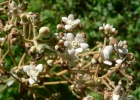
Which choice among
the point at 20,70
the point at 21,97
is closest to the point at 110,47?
the point at 20,70

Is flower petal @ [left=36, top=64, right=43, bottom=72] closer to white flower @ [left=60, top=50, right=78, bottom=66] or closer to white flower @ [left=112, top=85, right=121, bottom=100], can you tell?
white flower @ [left=60, top=50, right=78, bottom=66]

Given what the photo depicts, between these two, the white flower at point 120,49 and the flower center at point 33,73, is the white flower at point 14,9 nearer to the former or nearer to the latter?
the flower center at point 33,73

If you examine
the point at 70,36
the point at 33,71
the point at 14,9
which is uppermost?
the point at 14,9

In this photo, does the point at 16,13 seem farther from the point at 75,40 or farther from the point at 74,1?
the point at 74,1

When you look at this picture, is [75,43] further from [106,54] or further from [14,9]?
[14,9]

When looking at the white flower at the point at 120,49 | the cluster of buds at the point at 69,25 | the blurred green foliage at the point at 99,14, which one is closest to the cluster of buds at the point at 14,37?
the cluster of buds at the point at 69,25

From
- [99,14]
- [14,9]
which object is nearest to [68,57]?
[14,9]
